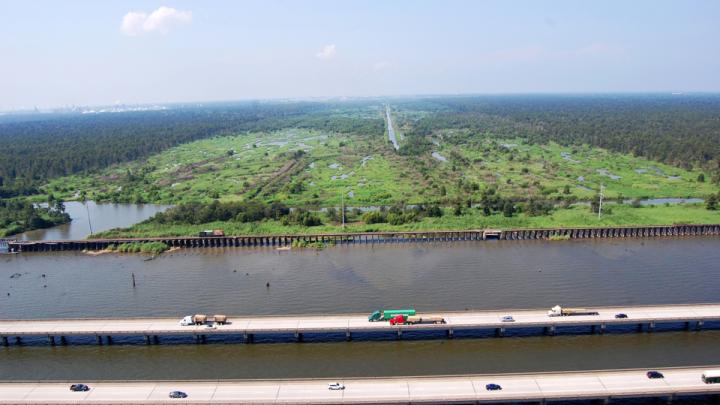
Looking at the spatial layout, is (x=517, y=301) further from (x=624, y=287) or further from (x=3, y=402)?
(x=3, y=402)

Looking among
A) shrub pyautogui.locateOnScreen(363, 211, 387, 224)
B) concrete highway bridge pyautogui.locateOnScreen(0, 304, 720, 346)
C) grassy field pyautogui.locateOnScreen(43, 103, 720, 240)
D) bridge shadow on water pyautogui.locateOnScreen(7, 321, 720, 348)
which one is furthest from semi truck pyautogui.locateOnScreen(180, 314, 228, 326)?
shrub pyautogui.locateOnScreen(363, 211, 387, 224)

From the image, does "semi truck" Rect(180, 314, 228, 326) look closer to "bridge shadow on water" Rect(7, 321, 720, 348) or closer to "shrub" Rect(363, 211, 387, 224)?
"bridge shadow on water" Rect(7, 321, 720, 348)

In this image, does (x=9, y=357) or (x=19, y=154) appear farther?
(x=19, y=154)

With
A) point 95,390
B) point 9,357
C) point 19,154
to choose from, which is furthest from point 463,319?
A: point 19,154

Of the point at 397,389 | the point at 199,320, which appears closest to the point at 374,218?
the point at 199,320

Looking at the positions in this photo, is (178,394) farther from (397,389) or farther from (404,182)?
(404,182)
